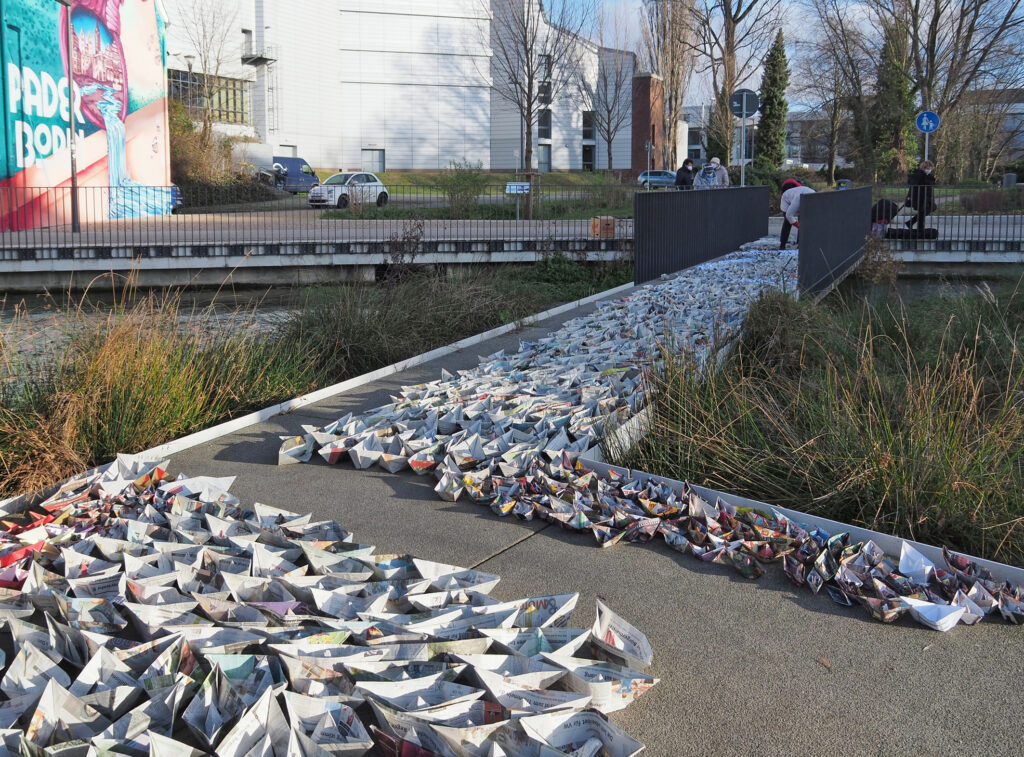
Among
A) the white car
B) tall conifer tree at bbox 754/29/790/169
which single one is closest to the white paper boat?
the white car

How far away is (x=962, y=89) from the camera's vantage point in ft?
138

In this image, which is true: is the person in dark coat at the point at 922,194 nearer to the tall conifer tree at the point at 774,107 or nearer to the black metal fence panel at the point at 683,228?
the black metal fence panel at the point at 683,228

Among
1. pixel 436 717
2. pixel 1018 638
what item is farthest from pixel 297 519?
pixel 1018 638

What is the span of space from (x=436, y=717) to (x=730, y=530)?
2.10m

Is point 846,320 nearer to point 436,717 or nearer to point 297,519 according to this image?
point 297,519

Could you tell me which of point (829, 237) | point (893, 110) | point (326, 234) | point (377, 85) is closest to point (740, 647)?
point (829, 237)

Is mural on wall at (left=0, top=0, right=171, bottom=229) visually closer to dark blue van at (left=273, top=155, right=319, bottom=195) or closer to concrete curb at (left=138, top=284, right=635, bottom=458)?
concrete curb at (left=138, top=284, right=635, bottom=458)

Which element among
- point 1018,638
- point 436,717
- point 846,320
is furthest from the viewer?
point 846,320

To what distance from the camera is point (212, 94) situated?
158ft

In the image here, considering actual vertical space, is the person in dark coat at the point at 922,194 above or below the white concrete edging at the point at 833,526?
above

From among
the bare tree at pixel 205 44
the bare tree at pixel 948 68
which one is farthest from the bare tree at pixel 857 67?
the bare tree at pixel 205 44

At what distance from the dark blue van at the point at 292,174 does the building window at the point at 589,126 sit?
23.9 m

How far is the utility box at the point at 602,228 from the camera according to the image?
19406 millimetres

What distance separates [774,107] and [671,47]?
5743 millimetres
